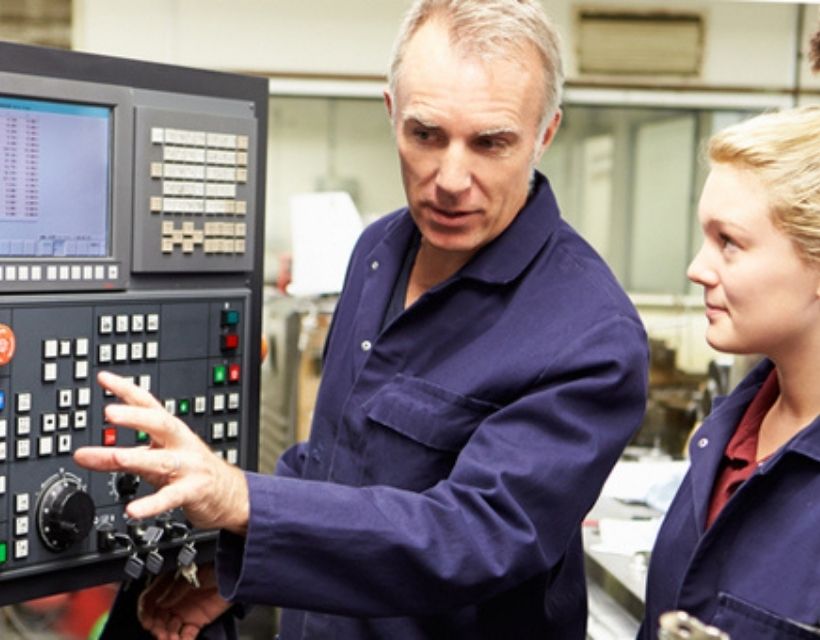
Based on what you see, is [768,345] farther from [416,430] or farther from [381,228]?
[381,228]

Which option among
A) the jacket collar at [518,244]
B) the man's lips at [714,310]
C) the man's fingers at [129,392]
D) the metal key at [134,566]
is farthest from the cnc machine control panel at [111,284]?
the man's lips at [714,310]

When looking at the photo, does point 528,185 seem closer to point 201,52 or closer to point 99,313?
point 99,313

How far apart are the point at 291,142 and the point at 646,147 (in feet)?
4.88

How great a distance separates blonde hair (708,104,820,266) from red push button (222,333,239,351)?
52cm

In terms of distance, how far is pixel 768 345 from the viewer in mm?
1081

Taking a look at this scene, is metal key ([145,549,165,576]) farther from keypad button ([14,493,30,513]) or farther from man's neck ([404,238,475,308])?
man's neck ([404,238,475,308])

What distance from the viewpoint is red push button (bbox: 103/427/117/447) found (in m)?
1.09

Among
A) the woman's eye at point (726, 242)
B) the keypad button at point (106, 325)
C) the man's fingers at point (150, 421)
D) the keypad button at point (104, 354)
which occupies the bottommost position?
the man's fingers at point (150, 421)

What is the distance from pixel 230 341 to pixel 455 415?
256 millimetres

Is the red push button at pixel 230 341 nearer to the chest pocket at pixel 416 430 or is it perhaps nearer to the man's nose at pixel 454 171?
the chest pocket at pixel 416 430

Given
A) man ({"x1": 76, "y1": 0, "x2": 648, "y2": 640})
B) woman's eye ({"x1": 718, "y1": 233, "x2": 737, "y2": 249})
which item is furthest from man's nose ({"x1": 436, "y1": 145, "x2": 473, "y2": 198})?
woman's eye ({"x1": 718, "y1": 233, "x2": 737, "y2": 249})

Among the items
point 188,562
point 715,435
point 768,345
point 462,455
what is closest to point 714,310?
point 768,345

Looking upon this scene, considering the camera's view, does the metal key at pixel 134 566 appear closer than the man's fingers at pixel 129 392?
No

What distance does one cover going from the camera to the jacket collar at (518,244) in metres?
1.15
